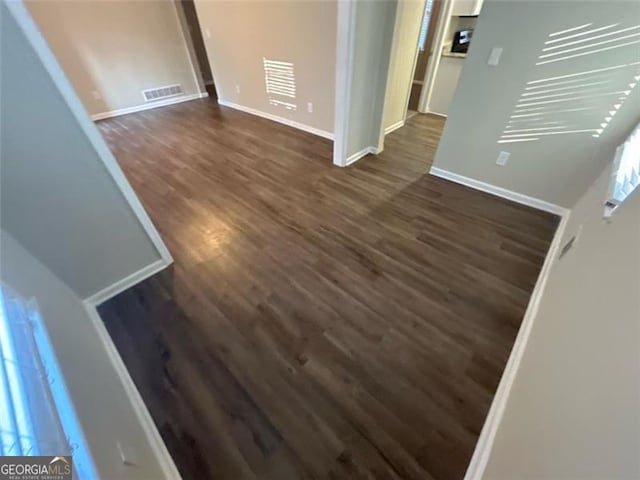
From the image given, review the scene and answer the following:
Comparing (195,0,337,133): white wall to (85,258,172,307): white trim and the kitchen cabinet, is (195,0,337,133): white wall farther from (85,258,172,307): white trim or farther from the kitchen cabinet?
(85,258,172,307): white trim

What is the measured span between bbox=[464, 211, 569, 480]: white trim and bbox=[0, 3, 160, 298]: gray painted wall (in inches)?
79.6

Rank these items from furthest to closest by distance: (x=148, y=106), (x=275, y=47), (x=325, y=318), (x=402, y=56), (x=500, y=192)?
(x=148, y=106) < (x=275, y=47) < (x=402, y=56) < (x=500, y=192) < (x=325, y=318)

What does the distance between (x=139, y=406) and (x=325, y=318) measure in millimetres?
937

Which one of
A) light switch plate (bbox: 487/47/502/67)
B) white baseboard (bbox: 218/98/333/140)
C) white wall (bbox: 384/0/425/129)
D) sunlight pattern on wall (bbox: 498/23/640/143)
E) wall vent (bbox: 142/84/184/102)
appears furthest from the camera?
wall vent (bbox: 142/84/184/102)

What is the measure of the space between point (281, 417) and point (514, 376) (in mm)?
1062

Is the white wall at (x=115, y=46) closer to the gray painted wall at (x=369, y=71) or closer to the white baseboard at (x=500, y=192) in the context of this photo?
the gray painted wall at (x=369, y=71)

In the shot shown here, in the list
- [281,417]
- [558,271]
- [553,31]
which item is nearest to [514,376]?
[558,271]

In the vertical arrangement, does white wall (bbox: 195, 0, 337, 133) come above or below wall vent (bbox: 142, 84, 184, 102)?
above

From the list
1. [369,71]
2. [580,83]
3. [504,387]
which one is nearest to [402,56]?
[369,71]

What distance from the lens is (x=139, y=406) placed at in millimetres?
1202

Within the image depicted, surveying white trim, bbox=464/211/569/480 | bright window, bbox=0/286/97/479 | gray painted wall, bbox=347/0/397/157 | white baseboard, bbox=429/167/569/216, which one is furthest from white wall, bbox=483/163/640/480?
gray painted wall, bbox=347/0/397/157

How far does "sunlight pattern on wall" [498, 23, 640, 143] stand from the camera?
5.34ft

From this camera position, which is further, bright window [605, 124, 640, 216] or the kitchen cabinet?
the kitchen cabinet

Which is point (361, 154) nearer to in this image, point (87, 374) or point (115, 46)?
point (87, 374)
